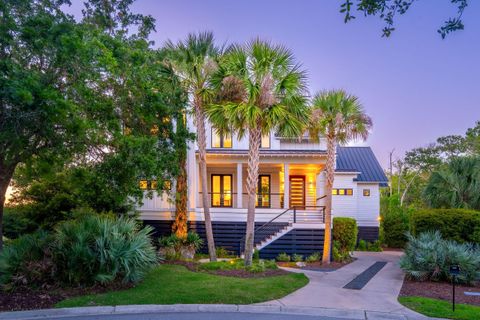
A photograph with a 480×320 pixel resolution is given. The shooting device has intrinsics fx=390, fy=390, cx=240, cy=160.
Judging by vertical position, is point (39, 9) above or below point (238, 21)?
below

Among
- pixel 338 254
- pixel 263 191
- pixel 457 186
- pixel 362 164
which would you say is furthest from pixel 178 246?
pixel 362 164

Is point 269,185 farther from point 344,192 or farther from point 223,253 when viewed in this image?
point 223,253

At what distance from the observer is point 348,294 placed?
1012 cm

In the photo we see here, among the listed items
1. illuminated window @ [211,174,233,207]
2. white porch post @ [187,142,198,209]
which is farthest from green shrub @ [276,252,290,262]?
illuminated window @ [211,174,233,207]

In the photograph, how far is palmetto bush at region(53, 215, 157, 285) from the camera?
9.70 meters

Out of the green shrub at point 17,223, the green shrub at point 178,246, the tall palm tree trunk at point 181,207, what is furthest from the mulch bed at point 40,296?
the green shrub at point 17,223

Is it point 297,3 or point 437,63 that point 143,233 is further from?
point 437,63

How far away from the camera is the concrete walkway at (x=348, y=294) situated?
8859 mm

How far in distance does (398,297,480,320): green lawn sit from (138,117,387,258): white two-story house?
830 centimetres

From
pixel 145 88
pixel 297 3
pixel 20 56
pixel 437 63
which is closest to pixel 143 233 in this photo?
pixel 145 88

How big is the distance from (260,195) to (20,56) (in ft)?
51.4

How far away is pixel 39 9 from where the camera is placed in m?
9.91

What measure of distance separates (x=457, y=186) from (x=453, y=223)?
9.99 ft

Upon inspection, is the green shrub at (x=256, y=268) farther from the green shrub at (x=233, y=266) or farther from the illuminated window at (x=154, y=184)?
the illuminated window at (x=154, y=184)
